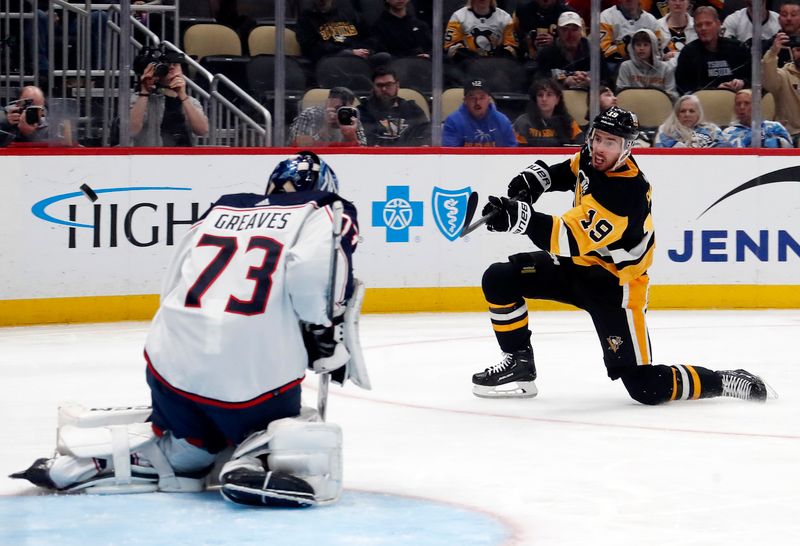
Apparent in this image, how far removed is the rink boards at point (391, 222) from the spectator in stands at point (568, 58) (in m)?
0.54

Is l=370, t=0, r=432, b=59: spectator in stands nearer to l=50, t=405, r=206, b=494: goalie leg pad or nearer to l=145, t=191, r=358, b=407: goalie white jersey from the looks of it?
l=145, t=191, r=358, b=407: goalie white jersey

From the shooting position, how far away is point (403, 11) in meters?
8.82

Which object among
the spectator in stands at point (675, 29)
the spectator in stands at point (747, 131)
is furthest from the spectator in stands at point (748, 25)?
the spectator in stands at point (747, 131)

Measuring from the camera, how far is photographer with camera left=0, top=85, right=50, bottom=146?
7930mm

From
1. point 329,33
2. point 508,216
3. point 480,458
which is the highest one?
point 329,33

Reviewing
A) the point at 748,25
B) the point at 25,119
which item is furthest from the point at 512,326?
the point at 748,25

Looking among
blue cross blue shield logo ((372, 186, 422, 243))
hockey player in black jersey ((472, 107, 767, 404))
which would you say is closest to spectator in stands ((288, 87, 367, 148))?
blue cross blue shield logo ((372, 186, 422, 243))

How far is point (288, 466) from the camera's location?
372 cm

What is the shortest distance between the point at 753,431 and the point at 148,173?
14.1 feet

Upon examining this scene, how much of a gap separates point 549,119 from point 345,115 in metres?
1.30

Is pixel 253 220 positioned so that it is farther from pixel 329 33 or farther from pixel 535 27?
pixel 535 27

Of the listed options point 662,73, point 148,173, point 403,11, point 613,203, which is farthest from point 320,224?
point 662,73

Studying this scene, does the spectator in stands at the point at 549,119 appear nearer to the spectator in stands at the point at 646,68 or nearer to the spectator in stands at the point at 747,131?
the spectator in stands at the point at 646,68

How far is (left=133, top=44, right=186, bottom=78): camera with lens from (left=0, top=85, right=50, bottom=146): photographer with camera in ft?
1.91
